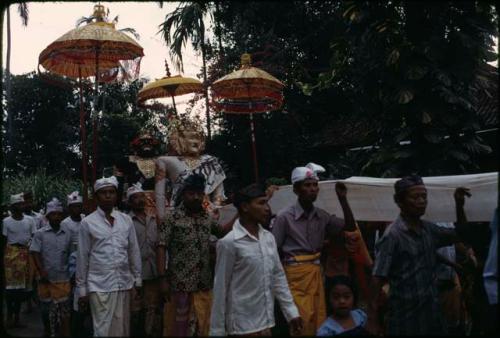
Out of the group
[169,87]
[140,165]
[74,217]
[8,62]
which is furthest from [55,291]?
[8,62]

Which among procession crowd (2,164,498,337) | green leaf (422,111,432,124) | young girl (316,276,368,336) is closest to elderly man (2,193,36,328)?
procession crowd (2,164,498,337)

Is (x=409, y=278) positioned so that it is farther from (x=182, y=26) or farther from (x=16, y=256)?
(x=182, y=26)

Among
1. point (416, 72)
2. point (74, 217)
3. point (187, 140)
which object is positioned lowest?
point (74, 217)

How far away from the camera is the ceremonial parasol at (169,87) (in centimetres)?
1022

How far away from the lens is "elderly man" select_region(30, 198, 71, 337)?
23.7ft

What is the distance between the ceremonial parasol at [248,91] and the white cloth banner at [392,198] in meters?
2.57

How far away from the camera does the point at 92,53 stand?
26.6 ft

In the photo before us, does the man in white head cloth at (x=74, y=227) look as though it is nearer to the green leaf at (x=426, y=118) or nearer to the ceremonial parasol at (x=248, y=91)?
the ceremonial parasol at (x=248, y=91)

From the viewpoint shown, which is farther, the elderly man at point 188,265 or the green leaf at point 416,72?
the green leaf at point 416,72

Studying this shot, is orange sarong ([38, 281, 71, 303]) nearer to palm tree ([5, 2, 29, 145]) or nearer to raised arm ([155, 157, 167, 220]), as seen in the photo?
raised arm ([155, 157, 167, 220])

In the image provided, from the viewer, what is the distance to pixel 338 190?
5043 mm

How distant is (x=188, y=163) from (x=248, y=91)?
300 centimetres

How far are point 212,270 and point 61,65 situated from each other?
453cm

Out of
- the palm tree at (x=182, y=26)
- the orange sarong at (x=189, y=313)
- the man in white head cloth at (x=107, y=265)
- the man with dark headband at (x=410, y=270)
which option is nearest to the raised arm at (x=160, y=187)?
the man in white head cloth at (x=107, y=265)
